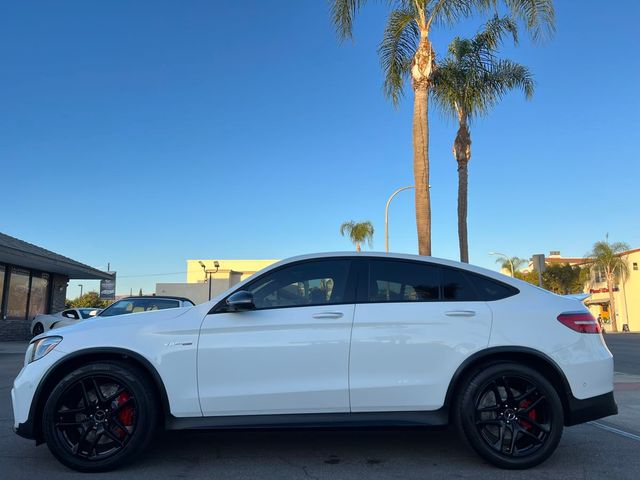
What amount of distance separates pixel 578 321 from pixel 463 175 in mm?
10049

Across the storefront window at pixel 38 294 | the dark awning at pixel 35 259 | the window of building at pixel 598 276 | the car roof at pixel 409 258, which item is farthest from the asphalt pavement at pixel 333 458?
the window of building at pixel 598 276

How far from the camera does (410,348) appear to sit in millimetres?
4047

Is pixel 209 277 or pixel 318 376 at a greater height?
pixel 209 277

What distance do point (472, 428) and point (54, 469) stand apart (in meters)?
3.24

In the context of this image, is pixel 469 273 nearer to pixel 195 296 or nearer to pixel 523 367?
pixel 523 367

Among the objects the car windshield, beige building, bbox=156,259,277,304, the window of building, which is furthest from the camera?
the window of building

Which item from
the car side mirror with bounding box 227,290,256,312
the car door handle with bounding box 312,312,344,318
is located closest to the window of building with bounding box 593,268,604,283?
the car door handle with bounding box 312,312,344,318

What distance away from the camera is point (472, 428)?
398cm

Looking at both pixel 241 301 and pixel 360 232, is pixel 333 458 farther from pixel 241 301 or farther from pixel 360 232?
pixel 360 232

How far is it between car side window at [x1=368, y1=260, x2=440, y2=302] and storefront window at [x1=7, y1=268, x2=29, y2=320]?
73.3ft

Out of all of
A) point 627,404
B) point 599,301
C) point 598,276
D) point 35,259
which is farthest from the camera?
point 598,276

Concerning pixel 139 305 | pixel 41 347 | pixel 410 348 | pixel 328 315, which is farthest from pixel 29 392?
pixel 139 305

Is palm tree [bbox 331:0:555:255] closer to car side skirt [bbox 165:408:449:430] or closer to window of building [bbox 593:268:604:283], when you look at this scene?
car side skirt [bbox 165:408:449:430]

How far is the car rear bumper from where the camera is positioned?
13.4 feet
